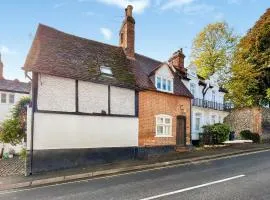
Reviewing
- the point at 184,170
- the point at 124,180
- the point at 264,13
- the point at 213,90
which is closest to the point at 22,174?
the point at 124,180

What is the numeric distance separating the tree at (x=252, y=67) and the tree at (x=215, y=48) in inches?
46.4

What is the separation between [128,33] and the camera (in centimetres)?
2136

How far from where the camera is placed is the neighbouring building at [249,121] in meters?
29.0

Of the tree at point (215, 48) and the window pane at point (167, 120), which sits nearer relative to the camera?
the window pane at point (167, 120)

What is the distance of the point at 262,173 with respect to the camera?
Result: 452 inches

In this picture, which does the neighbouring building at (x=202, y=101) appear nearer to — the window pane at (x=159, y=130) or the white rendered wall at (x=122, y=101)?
the window pane at (x=159, y=130)

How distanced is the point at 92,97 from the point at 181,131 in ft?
28.1

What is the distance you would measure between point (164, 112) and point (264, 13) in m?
26.8

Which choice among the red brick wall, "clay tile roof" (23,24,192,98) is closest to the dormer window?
"clay tile roof" (23,24,192,98)

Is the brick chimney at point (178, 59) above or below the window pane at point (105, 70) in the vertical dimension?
above

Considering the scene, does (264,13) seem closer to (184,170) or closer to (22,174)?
(184,170)

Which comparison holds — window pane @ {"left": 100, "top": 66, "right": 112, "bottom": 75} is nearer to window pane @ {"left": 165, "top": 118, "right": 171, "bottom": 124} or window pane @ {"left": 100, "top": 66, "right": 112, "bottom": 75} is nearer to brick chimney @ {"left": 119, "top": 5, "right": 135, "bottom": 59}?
brick chimney @ {"left": 119, "top": 5, "right": 135, "bottom": 59}

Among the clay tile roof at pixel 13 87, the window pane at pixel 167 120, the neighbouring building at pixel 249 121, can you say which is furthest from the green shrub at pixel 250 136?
the clay tile roof at pixel 13 87

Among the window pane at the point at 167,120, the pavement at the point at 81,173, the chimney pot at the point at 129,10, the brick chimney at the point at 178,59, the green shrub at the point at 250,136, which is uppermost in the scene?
the chimney pot at the point at 129,10
